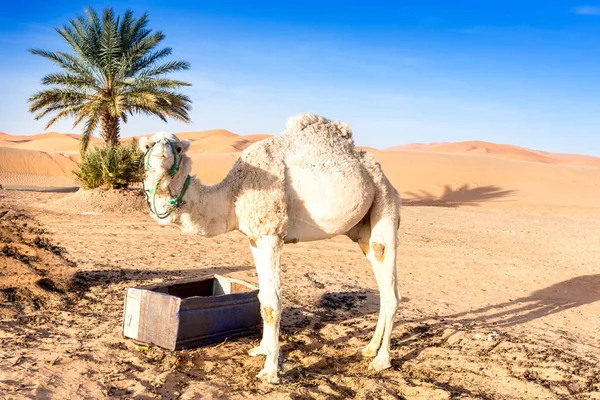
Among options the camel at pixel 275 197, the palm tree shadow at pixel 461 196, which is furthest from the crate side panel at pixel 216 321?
the palm tree shadow at pixel 461 196

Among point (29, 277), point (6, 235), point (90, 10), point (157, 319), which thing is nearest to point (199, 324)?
point (157, 319)

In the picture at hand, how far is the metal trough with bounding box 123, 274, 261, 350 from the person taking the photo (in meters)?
5.32

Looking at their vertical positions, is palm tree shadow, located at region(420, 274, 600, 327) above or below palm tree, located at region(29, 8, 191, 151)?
below

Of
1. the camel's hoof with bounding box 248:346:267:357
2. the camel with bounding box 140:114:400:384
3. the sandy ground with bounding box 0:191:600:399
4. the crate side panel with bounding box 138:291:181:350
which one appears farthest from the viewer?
the camel's hoof with bounding box 248:346:267:357

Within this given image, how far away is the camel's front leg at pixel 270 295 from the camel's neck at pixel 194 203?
41 centimetres

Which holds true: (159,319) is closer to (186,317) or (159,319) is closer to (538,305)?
(186,317)

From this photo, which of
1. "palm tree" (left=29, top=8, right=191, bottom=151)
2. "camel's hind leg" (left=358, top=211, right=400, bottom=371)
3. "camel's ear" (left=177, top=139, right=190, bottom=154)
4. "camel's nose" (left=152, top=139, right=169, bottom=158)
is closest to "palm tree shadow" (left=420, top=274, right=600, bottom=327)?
"camel's hind leg" (left=358, top=211, right=400, bottom=371)

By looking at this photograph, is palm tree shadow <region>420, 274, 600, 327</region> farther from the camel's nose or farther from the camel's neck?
the camel's nose

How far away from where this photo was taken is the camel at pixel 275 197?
4.64m

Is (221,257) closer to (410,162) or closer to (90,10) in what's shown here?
(90,10)

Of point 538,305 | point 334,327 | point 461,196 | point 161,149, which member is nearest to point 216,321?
point 334,327

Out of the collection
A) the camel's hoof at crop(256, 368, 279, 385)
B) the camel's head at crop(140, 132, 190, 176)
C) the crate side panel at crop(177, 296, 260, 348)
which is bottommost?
the camel's hoof at crop(256, 368, 279, 385)

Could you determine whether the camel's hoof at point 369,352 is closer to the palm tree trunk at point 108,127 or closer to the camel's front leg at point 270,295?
the camel's front leg at point 270,295

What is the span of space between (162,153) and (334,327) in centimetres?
343
